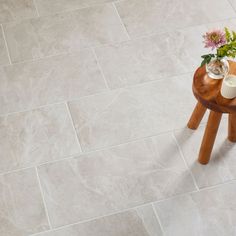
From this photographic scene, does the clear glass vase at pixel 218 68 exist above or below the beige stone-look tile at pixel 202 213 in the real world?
above

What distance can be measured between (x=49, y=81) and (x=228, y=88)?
100 cm

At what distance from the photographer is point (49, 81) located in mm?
2354

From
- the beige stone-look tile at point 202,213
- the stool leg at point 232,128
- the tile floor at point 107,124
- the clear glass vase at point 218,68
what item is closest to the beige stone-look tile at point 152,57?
the tile floor at point 107,124

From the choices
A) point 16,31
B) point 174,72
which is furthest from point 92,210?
point 16,31

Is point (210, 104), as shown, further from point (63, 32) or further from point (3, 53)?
point (3, 53)

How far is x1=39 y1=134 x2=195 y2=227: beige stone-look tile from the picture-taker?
6.30ft

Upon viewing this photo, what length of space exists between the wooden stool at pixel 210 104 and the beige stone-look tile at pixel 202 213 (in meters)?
0.16

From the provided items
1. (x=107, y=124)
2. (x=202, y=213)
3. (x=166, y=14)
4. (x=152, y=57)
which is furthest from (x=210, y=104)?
(x=166, y=14)

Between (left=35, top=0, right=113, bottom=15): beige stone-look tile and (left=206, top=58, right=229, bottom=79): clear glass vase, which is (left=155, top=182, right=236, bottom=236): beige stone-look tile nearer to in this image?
(left=206, top=58, right=229, bottom=79): clear glass vase

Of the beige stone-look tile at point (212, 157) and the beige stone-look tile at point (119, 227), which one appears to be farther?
the beige stone-look tile at point (212, 157)

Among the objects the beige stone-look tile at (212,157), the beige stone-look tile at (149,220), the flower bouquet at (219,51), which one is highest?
the flower bouquet at (219,51)

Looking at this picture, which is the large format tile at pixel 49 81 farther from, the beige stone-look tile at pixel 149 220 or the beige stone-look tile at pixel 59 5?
the beige stone-look tile at pixel 149 220

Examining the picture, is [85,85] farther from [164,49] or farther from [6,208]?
[6,208]

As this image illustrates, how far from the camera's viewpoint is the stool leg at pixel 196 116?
202 cm
